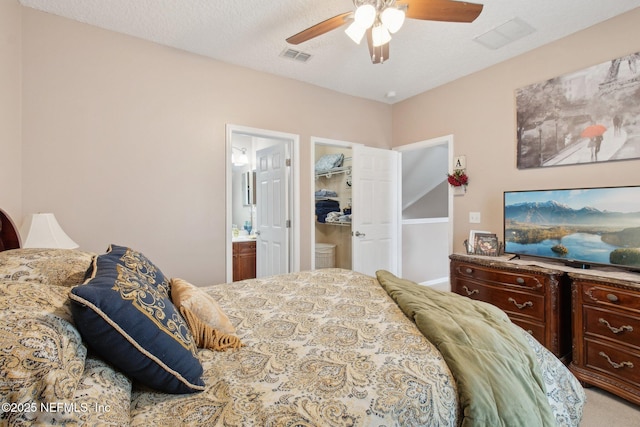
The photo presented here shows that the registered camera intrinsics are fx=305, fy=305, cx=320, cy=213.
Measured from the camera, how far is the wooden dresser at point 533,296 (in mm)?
2307

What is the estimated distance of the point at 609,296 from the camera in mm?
2035

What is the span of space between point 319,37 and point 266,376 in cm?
264

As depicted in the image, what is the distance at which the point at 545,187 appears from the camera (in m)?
2.77

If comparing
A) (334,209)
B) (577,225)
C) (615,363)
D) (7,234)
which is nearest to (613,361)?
(615,363)

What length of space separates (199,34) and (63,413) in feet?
9.23

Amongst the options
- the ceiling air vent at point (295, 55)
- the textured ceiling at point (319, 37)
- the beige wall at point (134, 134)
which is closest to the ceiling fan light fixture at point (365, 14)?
the textured ceiling at point (319, 37)

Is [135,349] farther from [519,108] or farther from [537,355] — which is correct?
[519,108]

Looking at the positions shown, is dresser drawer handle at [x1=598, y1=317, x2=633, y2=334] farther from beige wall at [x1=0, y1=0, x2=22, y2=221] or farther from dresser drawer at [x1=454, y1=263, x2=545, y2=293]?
beige wall at [x1=0, y1=0, x2=22, y2=221]

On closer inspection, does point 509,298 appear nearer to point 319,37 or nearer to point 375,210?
point 375,210

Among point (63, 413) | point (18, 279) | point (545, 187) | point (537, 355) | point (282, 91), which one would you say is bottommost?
point (537, 355)

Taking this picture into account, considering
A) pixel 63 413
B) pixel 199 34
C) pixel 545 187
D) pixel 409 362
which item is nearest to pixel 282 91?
pixel 199 34

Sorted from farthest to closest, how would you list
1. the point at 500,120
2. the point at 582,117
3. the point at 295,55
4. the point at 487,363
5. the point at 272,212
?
the point at 272,212
the point at 500,120
the point at 295,55
the point at 582,117
the point at 487,363

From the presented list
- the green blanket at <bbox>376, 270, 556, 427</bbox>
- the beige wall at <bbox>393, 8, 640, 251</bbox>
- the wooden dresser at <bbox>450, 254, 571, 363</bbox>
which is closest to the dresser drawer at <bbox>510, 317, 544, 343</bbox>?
the wooden dresser at <bbox>450, 254, 571, 363</bbox>

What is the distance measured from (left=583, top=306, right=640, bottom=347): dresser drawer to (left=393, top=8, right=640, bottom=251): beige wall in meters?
1.03
